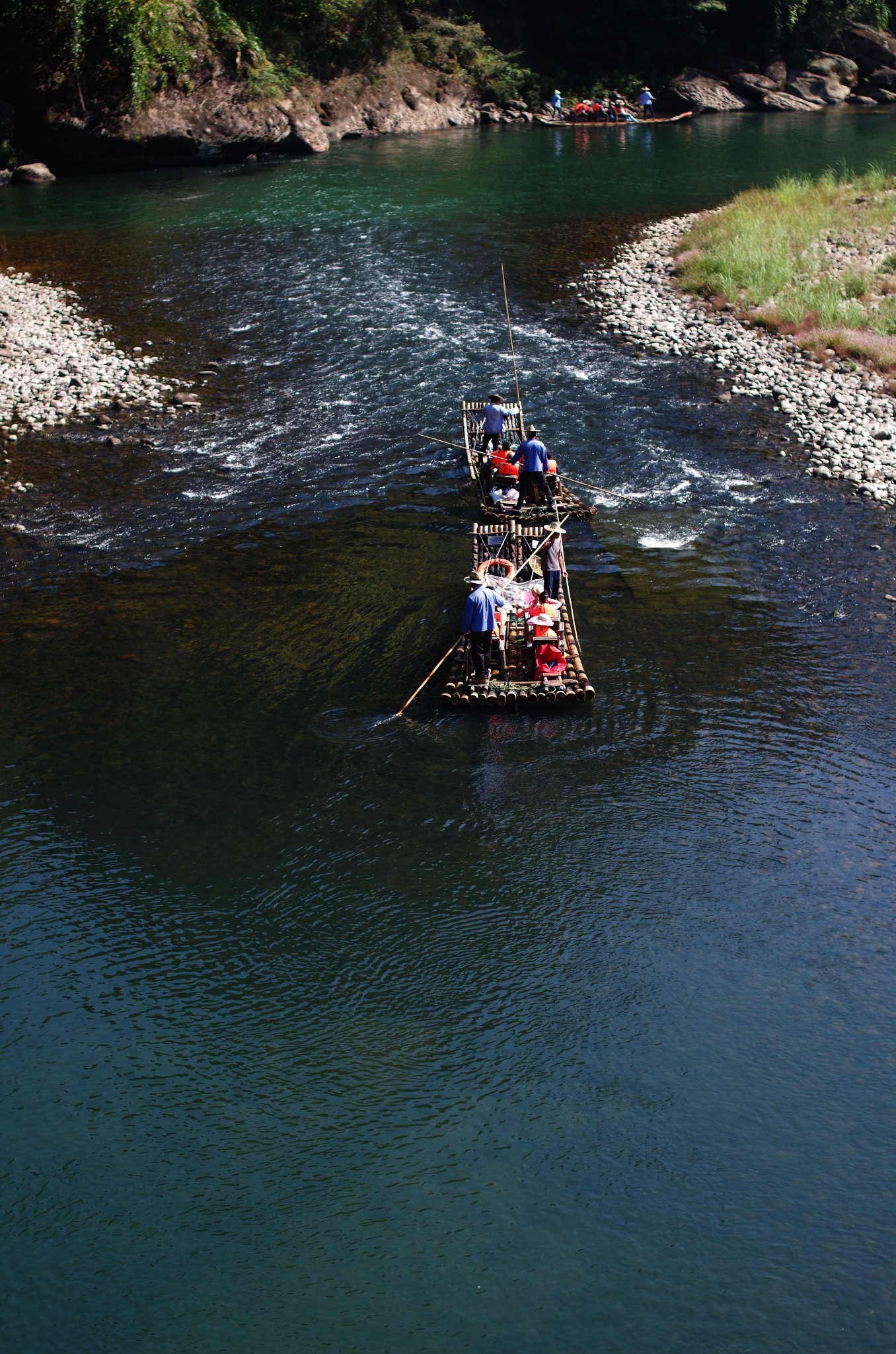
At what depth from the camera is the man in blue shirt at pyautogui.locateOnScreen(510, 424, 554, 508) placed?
18922mm

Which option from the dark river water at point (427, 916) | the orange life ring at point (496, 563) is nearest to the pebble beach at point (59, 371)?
the dark river water at point (427, 916)

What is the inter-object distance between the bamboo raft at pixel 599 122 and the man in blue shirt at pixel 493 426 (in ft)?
145

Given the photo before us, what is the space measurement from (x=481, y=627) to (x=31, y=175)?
1481 inches

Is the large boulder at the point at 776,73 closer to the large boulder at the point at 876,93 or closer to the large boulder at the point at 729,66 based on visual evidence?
the large boulder at the point at 729,66

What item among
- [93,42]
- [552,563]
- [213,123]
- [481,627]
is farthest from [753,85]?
[481,627]

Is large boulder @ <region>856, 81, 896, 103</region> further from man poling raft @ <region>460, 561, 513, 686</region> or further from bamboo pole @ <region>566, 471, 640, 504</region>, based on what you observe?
man poling raft @ <region>460, 561, 513, 686</region>

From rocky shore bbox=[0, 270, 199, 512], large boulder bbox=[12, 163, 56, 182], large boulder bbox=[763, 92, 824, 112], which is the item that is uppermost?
large boulder bbox=[763, 92, 824, 112]

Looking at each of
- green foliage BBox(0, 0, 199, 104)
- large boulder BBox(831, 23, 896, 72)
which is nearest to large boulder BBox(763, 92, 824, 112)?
large boulder BBox(831, 23, 896, 72)

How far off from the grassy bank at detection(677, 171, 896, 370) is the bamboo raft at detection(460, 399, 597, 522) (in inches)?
329

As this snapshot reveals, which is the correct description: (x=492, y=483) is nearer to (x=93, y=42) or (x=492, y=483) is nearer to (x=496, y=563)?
(x=496, y=563)

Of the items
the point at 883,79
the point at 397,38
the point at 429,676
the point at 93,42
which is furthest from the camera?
the point at 883,79

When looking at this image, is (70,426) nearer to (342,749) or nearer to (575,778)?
(342,749)

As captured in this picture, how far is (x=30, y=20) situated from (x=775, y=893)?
43252 millimetres

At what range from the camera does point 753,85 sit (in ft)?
204
